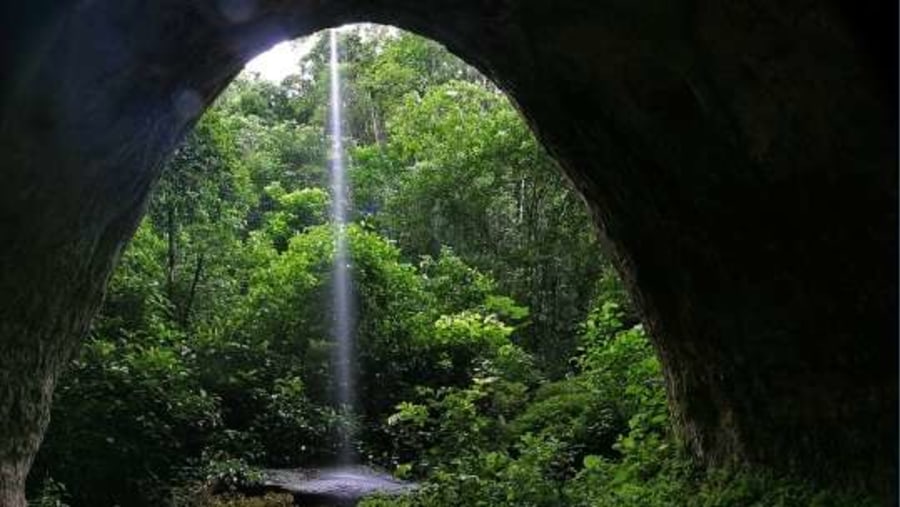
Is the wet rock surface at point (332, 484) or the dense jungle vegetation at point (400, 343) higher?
the dense jungle vegetation at point (400, 343)

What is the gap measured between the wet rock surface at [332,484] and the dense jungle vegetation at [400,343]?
0.44 m

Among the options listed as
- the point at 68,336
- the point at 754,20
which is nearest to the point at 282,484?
the point at 68,336

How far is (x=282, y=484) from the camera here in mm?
11219

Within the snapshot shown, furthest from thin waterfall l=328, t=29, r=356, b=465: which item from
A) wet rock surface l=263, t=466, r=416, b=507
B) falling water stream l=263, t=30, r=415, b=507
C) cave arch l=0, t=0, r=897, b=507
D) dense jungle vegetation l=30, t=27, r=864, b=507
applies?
cave arch l=0, t=0, r=897, b=507

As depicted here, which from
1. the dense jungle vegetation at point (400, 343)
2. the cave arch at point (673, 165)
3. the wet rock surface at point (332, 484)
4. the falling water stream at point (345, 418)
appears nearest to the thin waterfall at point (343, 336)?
the falling water stream at point (345, 418)

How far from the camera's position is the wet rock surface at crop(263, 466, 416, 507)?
10516 millimetres

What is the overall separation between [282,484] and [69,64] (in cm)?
787

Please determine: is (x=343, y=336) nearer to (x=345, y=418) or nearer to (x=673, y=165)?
(x=345, y=418)

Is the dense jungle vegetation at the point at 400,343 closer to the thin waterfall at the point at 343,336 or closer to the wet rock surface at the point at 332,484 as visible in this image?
the thin waterfall at the point at 343,336

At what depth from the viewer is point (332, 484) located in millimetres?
11273

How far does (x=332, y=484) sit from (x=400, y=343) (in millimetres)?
5637

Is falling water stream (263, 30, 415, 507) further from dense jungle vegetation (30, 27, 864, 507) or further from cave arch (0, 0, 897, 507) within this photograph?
cave arch (0, 0, 897, 507)

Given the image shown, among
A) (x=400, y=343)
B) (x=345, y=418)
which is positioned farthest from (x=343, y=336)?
(x=345, y=418)

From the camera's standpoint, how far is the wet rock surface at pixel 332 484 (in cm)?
1052
